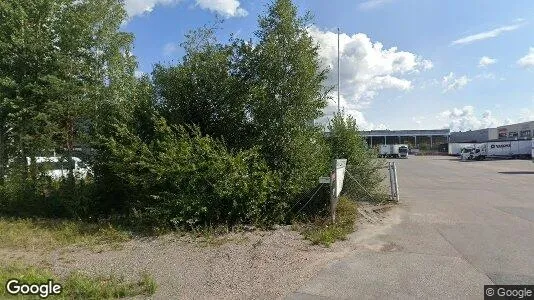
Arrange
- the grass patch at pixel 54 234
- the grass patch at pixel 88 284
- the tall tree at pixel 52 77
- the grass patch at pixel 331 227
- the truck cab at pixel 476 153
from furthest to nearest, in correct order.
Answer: the truck cab at pixel 476 153, the tall tree at pixel 52 77, the grass patch at pixel 54 234, the grass patch at pixel 331 227, the grass patch at pixel 88 284

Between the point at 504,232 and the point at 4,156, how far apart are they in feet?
48.9

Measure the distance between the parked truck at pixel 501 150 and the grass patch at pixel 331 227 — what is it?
52116 millimetres

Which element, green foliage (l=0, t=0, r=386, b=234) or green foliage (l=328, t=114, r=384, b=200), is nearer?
green foliage (l=0, t=0, r=386, b=234)

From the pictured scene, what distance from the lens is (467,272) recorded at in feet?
19.6

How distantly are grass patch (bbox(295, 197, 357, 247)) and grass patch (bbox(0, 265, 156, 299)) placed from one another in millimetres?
3529

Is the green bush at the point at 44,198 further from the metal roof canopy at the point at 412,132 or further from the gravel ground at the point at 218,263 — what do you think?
the metal roof canopy at the point at 412,132

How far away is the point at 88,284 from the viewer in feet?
18.2

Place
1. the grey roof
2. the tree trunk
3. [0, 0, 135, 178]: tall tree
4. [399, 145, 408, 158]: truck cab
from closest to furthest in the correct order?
[0, 0, 135, 178]: tall tree, the tree trunk, [399, 145, 408, 158]: truck cab, the grey roof

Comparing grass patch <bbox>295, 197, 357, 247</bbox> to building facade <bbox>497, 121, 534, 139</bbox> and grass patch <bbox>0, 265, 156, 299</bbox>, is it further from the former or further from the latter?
building facade <bbox>497, 121, 534, 139</bbox>

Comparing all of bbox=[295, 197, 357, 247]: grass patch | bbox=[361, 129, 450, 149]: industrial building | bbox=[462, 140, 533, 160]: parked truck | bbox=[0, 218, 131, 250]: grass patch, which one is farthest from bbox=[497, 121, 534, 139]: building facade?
bbox=[0, 218, 131, 250]: grass patch

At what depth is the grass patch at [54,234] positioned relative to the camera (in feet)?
27.3

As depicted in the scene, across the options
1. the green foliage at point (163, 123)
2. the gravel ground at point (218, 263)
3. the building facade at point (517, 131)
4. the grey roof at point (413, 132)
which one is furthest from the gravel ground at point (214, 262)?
the grey roof at point (413, 132)

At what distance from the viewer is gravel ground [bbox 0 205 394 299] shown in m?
5.63

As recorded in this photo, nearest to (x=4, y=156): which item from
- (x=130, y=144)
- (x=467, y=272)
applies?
(x=130, y=144)
